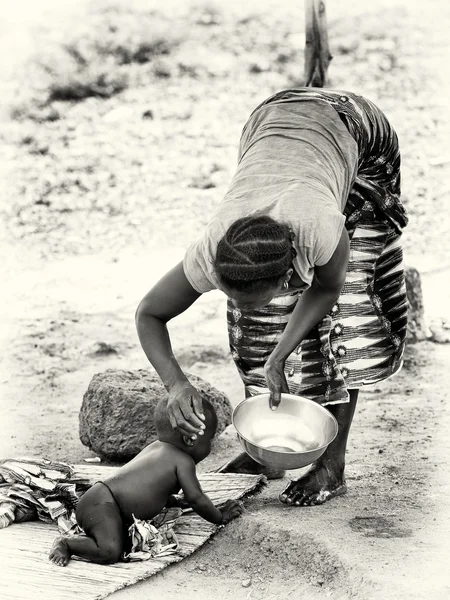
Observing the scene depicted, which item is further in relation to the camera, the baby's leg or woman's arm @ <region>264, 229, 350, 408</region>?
the baby's leg

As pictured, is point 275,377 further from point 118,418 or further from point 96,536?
point 118,418

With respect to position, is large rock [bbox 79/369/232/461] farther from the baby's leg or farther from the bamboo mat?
the baby's leg

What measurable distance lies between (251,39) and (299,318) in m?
7.31

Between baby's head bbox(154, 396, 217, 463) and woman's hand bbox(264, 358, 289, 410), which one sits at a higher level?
woman's hand bbox(264, 358, 289, 410)

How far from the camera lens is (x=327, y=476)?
3.34 m

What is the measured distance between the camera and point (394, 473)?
3.66 meters

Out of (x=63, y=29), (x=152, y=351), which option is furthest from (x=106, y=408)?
(x=63, y=29)

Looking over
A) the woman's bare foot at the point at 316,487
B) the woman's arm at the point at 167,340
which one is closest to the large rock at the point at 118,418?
the woman's bare foot at the point at 316,487

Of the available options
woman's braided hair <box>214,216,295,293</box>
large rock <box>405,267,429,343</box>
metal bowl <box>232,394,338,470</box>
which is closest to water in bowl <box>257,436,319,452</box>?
metal bowl <box>232,394,338,470</box>

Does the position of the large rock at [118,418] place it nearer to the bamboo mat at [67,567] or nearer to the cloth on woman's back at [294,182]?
the bamboo mat at [67,567]

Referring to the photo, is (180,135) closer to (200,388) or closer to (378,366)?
(200,388)

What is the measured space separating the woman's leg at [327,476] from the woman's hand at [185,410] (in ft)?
2.31

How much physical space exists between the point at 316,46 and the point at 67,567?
3429mm

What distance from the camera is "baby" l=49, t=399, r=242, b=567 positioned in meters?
2.86
